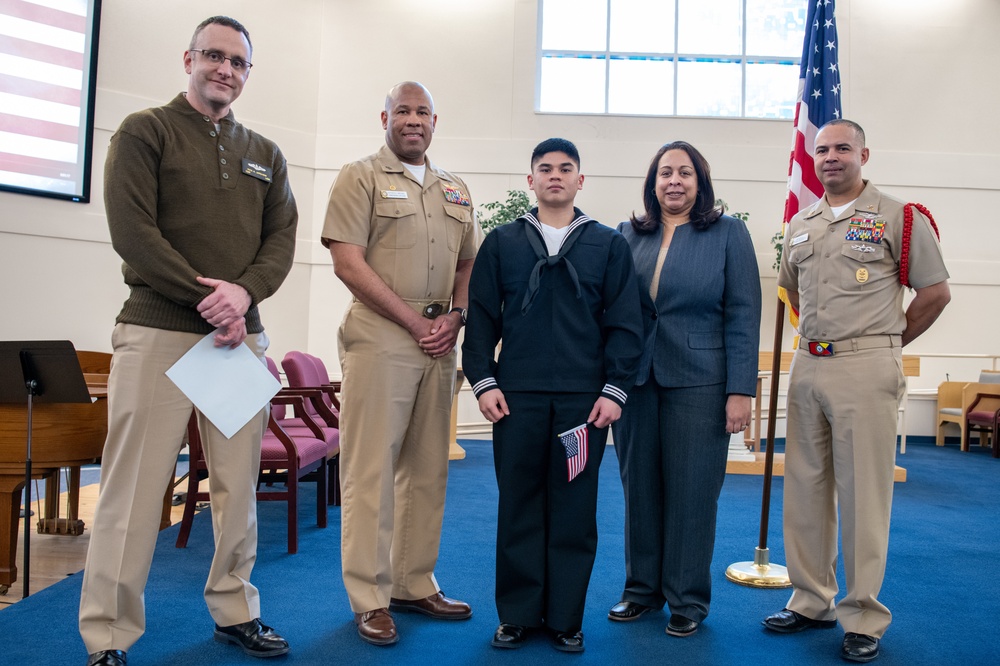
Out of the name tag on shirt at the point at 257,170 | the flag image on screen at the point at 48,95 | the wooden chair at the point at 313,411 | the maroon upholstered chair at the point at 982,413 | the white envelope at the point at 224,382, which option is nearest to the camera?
the white envelope at the point at 224,382

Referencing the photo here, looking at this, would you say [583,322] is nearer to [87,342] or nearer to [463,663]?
[463,663]

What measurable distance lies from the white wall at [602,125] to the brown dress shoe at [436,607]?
227 inches

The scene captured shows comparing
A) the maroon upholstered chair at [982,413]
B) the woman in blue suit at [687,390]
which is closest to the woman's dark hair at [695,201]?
the woman in blue suit at [687,390]

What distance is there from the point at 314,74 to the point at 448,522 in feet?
19.4

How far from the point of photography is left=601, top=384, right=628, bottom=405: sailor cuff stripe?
2.31 metres

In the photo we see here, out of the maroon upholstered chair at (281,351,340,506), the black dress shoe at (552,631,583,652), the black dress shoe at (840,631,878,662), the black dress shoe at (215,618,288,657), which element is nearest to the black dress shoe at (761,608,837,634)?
the black dress shoe at (840,631,878,662)

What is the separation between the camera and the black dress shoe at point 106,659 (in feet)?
6.63

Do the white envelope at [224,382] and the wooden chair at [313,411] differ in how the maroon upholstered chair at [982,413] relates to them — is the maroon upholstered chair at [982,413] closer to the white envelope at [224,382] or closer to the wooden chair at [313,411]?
the wooden chair at [313,411]

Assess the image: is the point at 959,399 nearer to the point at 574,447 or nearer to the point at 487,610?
the point at 487,610

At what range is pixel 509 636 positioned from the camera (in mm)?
2344

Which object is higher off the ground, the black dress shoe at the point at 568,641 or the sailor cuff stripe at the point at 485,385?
the sailor cuff stripe at the point at 485,385

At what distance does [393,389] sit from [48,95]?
5.49 m

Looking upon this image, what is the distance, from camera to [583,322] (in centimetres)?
236

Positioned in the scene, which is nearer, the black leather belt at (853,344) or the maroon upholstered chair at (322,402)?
the black leather belt at (853,344)
